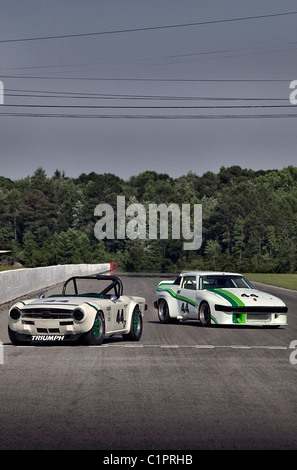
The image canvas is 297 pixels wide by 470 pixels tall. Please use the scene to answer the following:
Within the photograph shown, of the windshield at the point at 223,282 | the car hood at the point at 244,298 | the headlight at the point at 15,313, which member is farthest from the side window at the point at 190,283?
the headlight at the point at 15,313

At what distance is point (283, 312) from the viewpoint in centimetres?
2066

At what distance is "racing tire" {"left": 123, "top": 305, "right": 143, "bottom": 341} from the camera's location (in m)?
17.6

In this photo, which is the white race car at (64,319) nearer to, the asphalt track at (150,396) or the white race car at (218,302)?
the asphalt track at (150,396)

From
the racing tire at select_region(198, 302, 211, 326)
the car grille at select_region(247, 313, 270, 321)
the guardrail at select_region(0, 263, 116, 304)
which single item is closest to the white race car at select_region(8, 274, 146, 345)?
the racing tire at select_region(198, 302, 211, 326)

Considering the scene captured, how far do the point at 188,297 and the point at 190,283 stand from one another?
52 cm

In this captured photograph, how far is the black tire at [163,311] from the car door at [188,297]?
1.59 feet

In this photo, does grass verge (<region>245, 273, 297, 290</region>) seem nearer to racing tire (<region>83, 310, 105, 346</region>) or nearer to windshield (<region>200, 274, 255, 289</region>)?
windshield (<region>200, 274, 255, 289</region>)

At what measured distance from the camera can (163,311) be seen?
2256cm

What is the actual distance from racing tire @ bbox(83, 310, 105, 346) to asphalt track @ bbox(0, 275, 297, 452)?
20 cm

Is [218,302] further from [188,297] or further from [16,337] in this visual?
[16,337]

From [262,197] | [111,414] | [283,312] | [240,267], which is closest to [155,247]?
[262,197]

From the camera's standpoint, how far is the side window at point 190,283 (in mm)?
21734

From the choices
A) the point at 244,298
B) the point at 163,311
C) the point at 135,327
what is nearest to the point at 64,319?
the point at 135,327

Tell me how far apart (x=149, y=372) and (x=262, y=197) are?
16536cm
